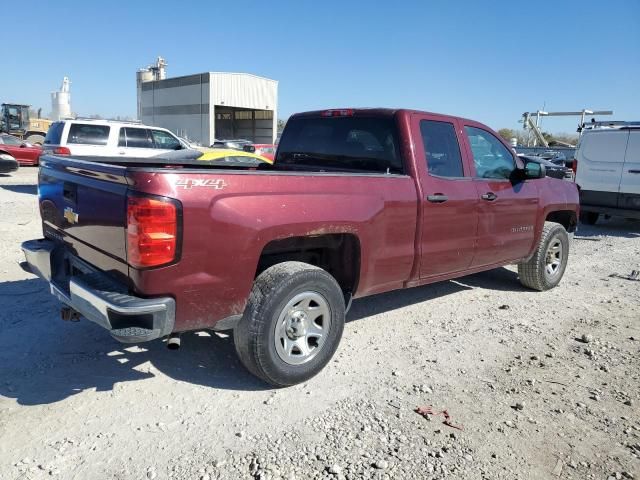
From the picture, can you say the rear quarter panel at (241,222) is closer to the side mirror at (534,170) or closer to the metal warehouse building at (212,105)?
the side mirror at (534,170)

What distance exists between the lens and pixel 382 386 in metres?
3.57

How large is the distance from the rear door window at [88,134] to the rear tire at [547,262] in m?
10.8

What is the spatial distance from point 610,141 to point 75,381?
36.3 ft

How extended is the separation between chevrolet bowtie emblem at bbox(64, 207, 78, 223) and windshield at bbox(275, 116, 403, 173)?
6.73 ft

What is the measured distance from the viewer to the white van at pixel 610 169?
10.3 meters

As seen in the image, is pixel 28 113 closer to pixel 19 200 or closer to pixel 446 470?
pixel 19 200

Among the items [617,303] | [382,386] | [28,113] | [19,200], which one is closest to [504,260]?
[617,303]

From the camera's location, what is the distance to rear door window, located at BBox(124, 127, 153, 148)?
13.2m

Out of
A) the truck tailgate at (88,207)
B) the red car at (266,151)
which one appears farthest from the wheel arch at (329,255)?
the red car at (266,151)

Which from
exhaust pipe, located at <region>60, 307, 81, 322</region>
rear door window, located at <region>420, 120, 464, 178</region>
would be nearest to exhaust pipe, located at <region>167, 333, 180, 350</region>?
exhaust pipe, located at <region>60, 307, 81, 322</region>

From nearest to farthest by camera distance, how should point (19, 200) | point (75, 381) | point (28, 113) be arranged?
1. point (75, 381)
2. point (19, 200)
3. point (28, 113)

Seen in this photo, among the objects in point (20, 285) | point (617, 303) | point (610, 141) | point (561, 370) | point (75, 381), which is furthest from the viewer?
point (610, 141)

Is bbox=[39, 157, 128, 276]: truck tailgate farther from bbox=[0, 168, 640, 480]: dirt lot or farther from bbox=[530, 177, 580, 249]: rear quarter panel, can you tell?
bbox=[530, 177, 580, 249]: rear quarter panel

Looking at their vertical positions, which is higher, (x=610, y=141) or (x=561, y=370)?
(x=610, y=141)
